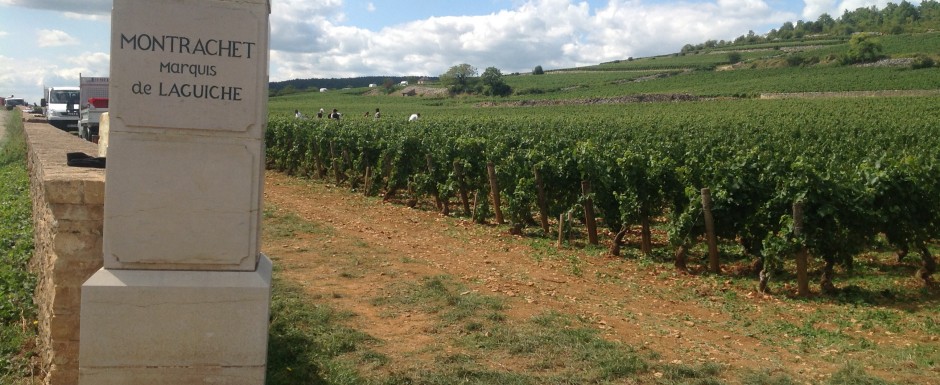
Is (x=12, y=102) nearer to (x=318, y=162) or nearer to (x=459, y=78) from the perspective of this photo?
(x=459, y=78)

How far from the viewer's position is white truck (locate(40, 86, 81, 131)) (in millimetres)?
34931

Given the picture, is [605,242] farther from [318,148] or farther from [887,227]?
[318,148]

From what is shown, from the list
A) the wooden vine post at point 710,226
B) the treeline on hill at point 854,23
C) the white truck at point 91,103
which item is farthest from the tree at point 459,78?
the wooden vine post at point 710,226

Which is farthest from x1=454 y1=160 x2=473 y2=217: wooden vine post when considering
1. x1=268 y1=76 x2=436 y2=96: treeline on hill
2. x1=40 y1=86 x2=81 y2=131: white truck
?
x1=268 y1=76 x2=436 y2=96: treeline on hill

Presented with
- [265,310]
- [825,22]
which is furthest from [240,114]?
[825,22]

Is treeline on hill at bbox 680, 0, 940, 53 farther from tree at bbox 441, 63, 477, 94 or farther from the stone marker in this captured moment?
the stone marker

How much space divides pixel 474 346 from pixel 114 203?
3159 mm

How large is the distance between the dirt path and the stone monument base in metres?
1.75

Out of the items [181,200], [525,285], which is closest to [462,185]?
[525,285]

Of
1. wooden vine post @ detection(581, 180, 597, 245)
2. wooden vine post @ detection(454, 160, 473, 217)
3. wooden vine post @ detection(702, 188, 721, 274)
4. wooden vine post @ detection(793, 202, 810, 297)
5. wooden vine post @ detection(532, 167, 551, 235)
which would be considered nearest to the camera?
wooden vine post @ detection(793, 202, 810, 297)

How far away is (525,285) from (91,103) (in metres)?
21.8

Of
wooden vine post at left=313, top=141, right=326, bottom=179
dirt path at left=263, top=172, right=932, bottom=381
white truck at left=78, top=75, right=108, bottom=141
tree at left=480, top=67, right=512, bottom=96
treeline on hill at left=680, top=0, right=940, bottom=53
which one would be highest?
A: treeline on hill at left=680, top=0, right=940, bottom=53

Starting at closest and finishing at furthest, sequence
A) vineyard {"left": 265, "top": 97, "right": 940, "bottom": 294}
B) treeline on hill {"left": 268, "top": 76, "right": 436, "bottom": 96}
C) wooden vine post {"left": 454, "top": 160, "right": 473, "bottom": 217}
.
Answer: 1. vineyard {"left": 265, "top": 97, "right": 940, "bottom": 294}
2. wooden vine post {"left": 454, "top": 160, "right": 473, "bottom": 217}
3. treeline on hill {"left": 268, "top": 76, "right": 436, "bottom": 96}

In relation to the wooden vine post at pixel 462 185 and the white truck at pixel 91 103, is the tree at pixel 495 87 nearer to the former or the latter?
the white truck at pixel 91 103
